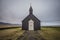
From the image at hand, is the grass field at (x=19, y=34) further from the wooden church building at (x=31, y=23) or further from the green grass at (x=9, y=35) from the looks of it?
the wooden church building at (x=31, y=23)

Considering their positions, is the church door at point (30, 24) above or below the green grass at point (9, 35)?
above

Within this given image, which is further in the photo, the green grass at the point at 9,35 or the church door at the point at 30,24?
the church door at the point at 30,24

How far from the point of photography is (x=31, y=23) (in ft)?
20.5

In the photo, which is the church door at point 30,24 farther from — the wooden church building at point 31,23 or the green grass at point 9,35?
the green grass at point 9,35

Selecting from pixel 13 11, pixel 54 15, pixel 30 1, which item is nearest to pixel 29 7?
pixel 30 1

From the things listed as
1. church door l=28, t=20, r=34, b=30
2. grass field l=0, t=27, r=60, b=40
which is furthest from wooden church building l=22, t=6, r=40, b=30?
grass field l=0, t=27, r=60, b=40

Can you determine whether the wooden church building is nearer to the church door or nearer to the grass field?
the church door

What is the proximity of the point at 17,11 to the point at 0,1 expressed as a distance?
3.00ft

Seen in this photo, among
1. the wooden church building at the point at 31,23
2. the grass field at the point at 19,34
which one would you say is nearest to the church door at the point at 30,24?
the wooden church building at the point at 31,23

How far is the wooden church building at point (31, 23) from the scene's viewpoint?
19.9 ft

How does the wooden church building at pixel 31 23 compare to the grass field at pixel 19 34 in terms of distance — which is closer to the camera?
the grass field at pixel 19 34

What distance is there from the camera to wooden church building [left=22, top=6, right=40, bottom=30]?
608 centimetres

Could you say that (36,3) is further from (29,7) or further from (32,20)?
(32,20)

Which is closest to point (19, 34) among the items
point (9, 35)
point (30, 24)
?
point (9, 35)
